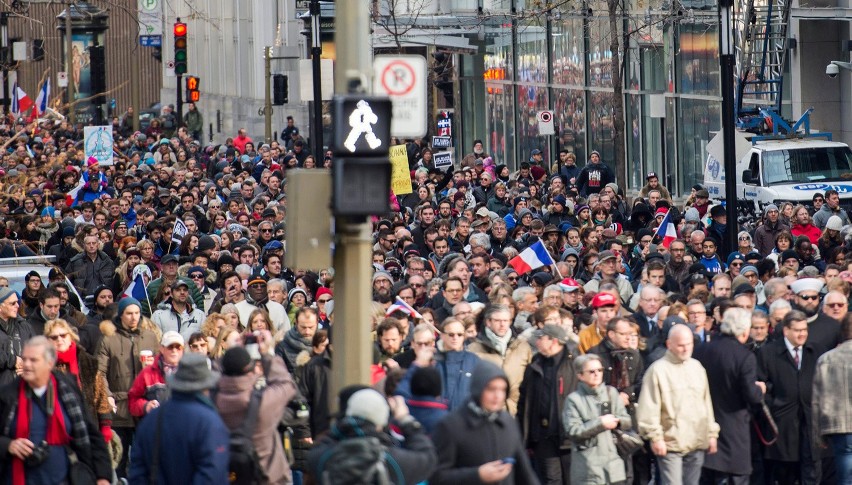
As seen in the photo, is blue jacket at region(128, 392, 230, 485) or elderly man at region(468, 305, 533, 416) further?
elderly man at region(468, 305, 533, 416)

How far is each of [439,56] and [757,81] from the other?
23370mm

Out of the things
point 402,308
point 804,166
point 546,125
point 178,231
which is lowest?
point 402,308

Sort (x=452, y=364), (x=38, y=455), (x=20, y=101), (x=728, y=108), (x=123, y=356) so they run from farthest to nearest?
(x=20, y=101)
(x=728, y=108)
(x=123, y=356)
(x=452, y=364)
(x=38, y=455)

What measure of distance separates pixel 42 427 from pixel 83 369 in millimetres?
3828

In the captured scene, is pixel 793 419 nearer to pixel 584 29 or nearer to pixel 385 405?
pixel 385 405

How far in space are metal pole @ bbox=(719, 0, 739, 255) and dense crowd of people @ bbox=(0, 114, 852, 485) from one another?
0.98ft

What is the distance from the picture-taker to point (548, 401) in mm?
12555

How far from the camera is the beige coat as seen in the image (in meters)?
12.3

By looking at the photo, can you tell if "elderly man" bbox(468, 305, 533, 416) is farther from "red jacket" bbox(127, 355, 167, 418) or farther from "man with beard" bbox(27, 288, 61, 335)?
"man with beard" bbox(27, 288, 61, 335)

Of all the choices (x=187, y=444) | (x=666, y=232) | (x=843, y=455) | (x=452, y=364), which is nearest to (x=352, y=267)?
(x=187, y=444)

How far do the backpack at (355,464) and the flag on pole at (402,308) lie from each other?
6816mm

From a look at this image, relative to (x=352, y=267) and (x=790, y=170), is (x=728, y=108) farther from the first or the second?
(x=352, y=267)

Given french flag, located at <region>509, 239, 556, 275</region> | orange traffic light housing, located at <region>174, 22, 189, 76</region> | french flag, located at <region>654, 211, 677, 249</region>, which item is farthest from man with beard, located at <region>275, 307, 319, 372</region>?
orange traffic light housing, located at <region>174, 22, 189, 76</region>

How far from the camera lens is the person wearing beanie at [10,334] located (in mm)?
14219
